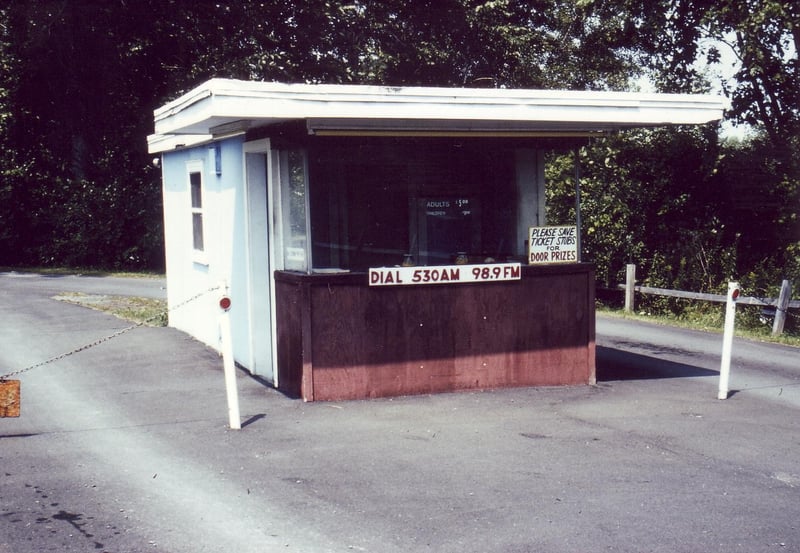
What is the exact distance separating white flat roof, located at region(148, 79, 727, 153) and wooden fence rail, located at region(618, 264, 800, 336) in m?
5.04

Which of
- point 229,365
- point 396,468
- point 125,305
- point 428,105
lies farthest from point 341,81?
point 396,468

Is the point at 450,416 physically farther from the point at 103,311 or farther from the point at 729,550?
the point at 103,311

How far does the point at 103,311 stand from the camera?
17203 millimetres

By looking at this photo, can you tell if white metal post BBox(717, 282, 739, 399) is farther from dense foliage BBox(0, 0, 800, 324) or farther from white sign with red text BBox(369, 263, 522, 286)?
dense foliage BBox(0, 0, 800, 324)

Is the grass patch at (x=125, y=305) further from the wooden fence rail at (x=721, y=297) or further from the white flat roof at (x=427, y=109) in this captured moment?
the wooden fence rail at (x=721, y=297)

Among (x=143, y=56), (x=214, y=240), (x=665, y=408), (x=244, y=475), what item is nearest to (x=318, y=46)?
(x=143, y=56)

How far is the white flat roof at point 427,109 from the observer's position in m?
8.52

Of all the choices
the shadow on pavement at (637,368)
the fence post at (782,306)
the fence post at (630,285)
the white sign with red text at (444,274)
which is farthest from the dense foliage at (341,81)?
the white sign with red text at (444,274)

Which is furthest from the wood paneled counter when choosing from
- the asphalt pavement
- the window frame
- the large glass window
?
the window frame

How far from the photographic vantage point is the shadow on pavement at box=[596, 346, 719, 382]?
11438mm

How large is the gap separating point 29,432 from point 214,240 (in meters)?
4.42

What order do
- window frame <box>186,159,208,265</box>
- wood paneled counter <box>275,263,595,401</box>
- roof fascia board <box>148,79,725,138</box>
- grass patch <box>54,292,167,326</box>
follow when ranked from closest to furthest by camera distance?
roof fascia board <box>148,79,725,138</box> → wood paneled counter <box>275,263,595,401</box> → window frame <box>186,159,208,265</box> → grass patch <box>54,292,167,326</box>

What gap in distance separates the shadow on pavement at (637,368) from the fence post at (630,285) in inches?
214

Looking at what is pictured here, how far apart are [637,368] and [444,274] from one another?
3.57 metres
